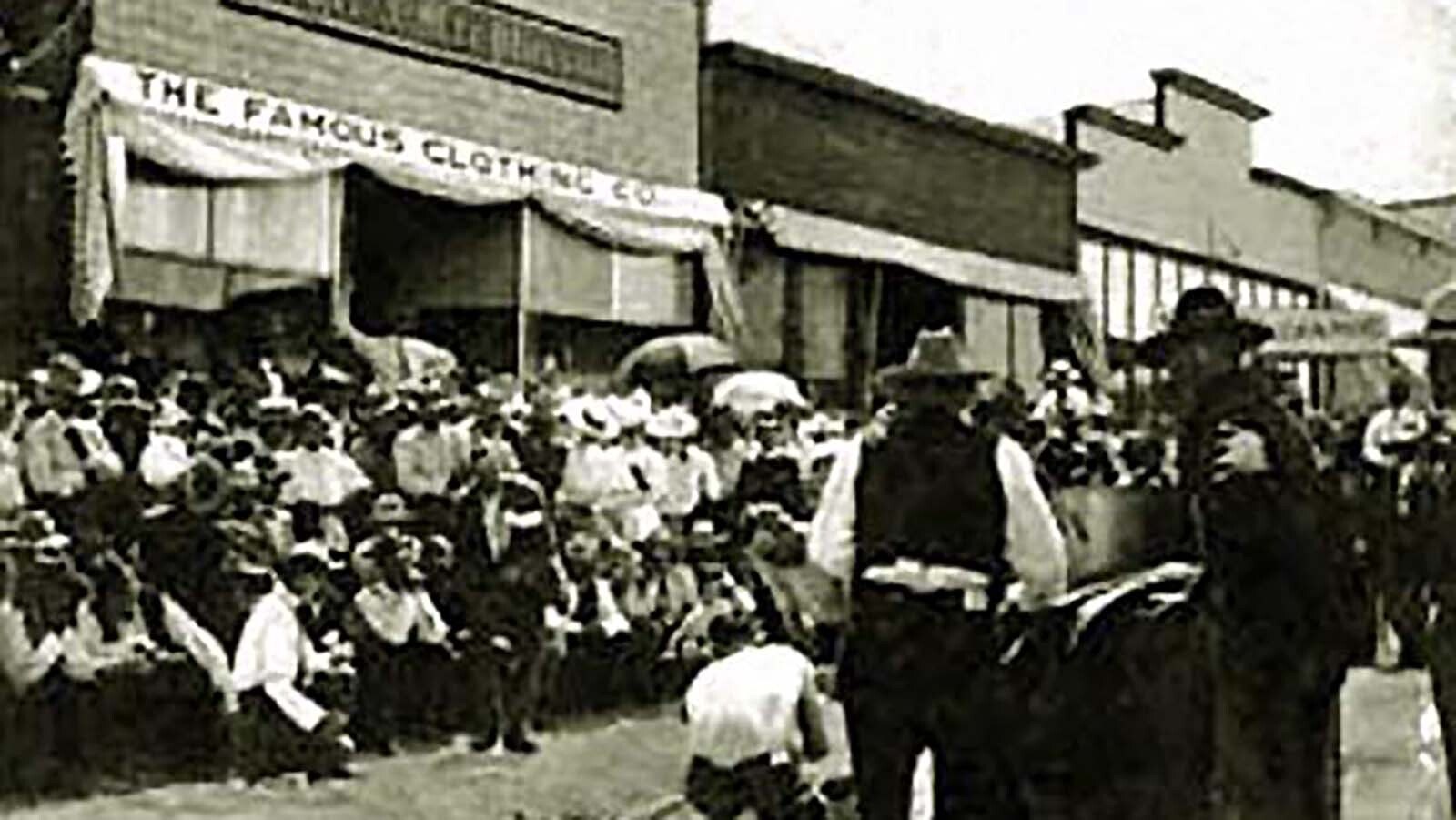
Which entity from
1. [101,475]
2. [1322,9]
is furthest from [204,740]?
[1322,9]

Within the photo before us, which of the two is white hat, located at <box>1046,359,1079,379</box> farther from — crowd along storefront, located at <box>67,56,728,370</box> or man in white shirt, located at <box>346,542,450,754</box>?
man in white shirt, located at <box>346,542,450,754</box>

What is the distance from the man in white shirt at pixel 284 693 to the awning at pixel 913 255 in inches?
94.7

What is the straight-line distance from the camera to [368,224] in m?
6.48

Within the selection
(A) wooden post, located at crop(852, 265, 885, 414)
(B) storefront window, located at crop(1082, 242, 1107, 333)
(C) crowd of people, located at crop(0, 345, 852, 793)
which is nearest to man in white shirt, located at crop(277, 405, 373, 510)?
(C) crowd of people, located at crop(0, 345, 852, 793)

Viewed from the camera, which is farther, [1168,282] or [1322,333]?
[1168,282]

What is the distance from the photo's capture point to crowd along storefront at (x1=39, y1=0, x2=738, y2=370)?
5434mm

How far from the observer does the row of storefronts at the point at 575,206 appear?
5379 millimetres

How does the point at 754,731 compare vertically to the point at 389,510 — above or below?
below

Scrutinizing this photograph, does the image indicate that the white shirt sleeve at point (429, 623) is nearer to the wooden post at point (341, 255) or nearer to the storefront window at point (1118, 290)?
the wooden post at point (341, 255)

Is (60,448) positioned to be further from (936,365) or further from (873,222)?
(873,222)

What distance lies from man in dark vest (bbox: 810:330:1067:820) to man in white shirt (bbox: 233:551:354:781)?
177cm

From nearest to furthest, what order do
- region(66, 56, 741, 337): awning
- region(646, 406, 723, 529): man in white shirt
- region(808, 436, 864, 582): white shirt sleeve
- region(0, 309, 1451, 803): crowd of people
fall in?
region(808, 436, 864, 582): white shirt sleeve < region(0, 309, 1451, 803): crowd of people < region(66, 56, 741, 337): awning < region(646, 406, 723, 529): man in white shirt

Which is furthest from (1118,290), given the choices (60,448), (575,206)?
(60,448)

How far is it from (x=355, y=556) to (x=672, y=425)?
966mm
